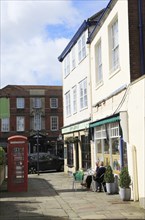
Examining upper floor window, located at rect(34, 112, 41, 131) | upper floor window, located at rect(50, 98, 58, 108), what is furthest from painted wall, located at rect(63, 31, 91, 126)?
upper floor window, located at rect(50, 98, 58, 108)

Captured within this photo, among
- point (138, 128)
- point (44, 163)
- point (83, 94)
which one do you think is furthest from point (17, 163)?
point (44, 163)

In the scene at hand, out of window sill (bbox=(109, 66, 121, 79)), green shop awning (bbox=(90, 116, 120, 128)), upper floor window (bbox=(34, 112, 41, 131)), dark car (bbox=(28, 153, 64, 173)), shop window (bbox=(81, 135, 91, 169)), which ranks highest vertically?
upper floor window (bbox=(34, 112, 41, 131))

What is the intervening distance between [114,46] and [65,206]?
287 inches

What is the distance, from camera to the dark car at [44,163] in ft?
109

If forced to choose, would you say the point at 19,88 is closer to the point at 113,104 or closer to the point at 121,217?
the point at 113,104

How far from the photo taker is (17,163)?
1836 cm

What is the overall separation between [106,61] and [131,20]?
3.65 meters

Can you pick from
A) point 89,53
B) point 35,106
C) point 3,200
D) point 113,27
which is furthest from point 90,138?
point 35,106

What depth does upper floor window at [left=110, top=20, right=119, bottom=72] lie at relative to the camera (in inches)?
668

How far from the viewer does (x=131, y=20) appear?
48.7 feet

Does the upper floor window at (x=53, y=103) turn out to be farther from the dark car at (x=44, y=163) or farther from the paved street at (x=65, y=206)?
the paved street at (x=65, y=206)

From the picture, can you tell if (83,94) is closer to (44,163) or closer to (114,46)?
(114,46)

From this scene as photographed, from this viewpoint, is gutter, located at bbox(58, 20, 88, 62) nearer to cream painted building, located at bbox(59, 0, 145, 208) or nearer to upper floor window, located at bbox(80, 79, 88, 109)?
cream painted building, located at bbox(59, 0, 145, 208)

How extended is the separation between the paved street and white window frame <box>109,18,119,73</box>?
521cm
